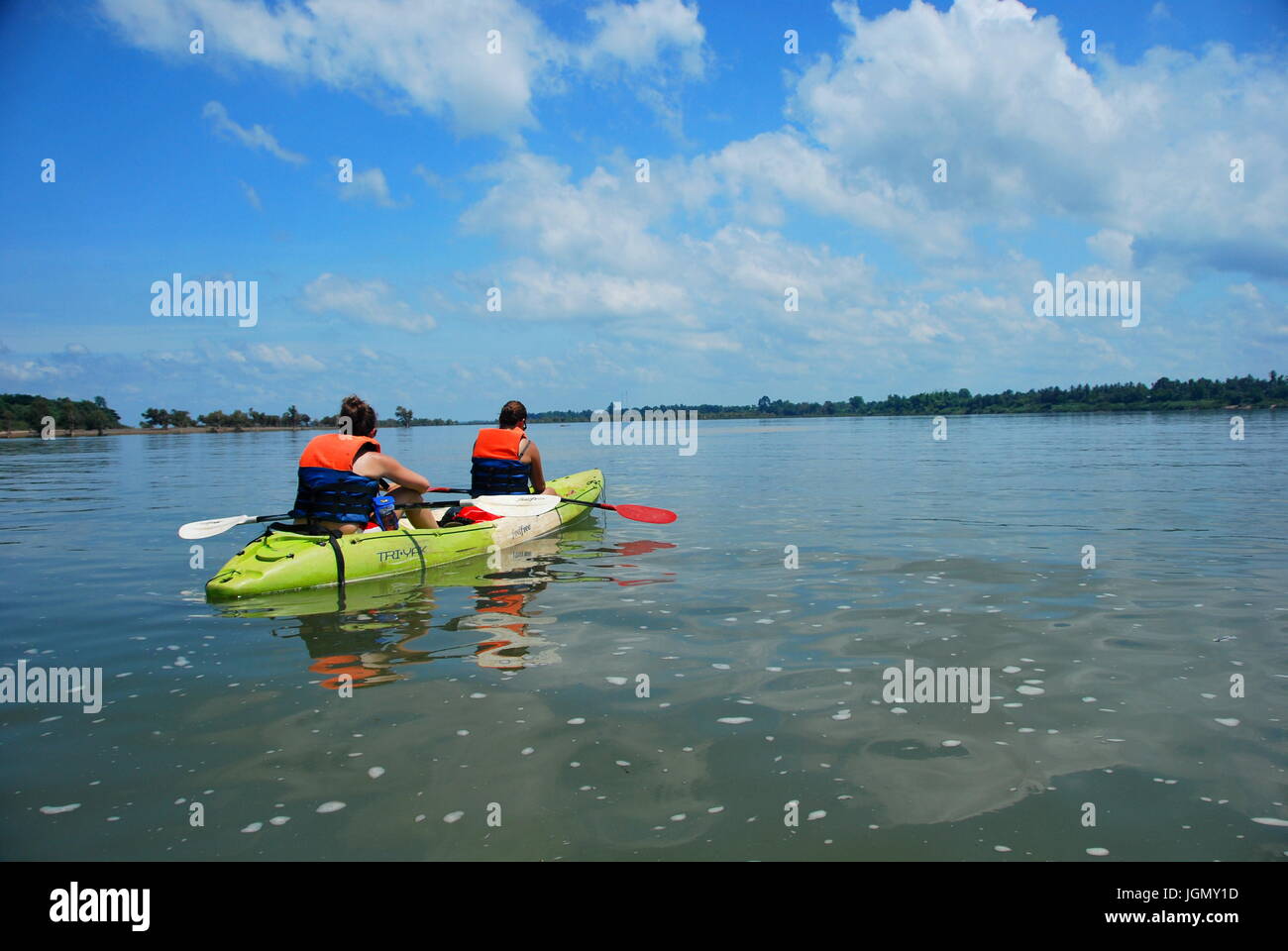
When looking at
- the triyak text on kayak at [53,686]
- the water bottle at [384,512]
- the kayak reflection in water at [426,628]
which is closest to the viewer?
the triyak text on kayak at [53,686]

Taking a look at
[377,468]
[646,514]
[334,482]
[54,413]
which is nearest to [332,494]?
[334,482]

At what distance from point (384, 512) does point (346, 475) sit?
1098 mm

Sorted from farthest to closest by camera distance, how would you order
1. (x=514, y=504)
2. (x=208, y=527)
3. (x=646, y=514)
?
(x=646, y=514) < (x=514, y=504) < (x=208, y=527)

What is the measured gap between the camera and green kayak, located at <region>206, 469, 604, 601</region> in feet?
30.8

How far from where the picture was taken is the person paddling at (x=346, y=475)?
386 inches

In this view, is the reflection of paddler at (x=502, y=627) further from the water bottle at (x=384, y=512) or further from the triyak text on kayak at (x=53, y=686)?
the triyak text on kayak at (x=53, y=686)

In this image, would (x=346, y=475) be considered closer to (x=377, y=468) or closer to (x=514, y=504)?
(x=377, y=468)

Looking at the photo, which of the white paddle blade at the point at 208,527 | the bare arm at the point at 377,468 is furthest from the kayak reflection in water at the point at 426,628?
the white paddle blade at the point at 208,527

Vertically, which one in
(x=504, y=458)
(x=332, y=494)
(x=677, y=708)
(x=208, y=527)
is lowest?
(x=677, y=708)

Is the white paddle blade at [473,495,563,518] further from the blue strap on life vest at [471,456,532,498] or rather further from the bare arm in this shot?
the bare arm

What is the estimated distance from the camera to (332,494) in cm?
1012
